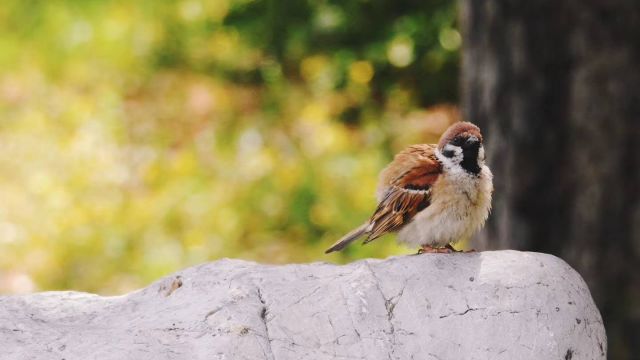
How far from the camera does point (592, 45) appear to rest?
18.0 feet

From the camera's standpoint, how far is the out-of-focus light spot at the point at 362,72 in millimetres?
8344

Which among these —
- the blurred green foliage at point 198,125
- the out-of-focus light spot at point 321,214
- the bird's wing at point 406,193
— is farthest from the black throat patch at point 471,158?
the out-of-focus light spot at point 321,214

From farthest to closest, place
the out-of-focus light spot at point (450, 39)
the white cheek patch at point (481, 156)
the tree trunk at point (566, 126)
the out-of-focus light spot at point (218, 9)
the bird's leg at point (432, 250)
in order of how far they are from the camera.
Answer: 1. the out-of-focus light spot at point (218, 9)
2. the out-of-focus light spot at point (450, 39)
3. the tree trunk at point (566, 126)
4. the white cheek patch at point (481, 156)
5. the bird's leg at point (432, 250)

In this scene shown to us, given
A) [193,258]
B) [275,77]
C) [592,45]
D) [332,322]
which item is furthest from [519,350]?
[275,77]

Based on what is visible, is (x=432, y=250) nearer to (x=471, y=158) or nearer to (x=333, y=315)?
(x=471, y=158)

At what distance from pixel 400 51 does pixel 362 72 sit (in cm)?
56

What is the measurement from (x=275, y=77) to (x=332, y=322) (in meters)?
5.78

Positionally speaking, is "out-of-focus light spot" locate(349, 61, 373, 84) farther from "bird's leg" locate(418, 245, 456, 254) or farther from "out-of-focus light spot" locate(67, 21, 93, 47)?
"bird's leg" locate(418, 245, 456, 254)

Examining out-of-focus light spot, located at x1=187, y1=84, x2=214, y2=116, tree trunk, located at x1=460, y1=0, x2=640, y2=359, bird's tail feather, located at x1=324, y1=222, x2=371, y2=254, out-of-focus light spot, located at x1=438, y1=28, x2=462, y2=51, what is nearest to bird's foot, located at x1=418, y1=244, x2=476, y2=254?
bird's tail feather, located at x1=324, y1=222, x2=371, y2=254

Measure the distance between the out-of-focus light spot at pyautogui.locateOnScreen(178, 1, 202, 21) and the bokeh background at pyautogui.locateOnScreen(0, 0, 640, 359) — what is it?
2 cm

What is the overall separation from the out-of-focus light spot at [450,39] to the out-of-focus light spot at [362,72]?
90 centimetres

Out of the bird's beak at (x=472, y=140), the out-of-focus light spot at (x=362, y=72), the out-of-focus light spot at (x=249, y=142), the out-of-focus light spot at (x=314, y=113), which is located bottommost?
the bird's beak at (x=472, y=140)

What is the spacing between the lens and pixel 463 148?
3652 mm

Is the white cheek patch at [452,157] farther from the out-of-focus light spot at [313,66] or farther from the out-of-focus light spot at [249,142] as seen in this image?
the out-of-focus light spot at [313,66]
